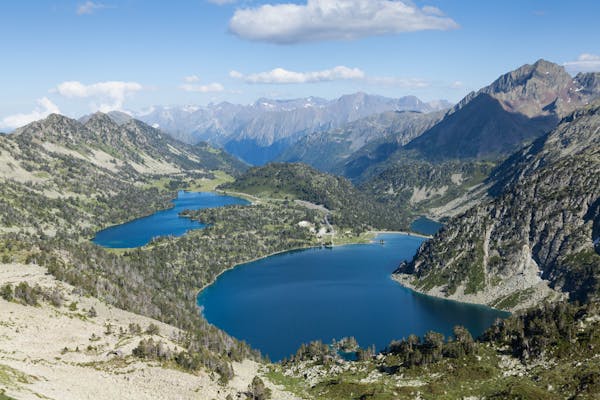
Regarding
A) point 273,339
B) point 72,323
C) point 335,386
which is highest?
point 72,323

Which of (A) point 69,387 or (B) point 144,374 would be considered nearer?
(A) point 69,387

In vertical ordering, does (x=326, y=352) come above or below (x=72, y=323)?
below

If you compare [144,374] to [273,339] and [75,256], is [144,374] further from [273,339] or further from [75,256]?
[75,256]

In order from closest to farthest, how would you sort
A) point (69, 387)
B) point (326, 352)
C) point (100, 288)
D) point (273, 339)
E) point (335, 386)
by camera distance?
1. point (69, 387)
2. point (335, 386)
3. point (326, 352)
4. point (100, 288)
5. point (273, 339)

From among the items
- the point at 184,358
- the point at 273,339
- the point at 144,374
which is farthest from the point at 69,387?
the point at 273,339

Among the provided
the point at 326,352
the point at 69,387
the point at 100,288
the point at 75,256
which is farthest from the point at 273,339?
the point at 69,387

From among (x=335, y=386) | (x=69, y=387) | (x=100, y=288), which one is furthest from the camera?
(x=100, y=288)
